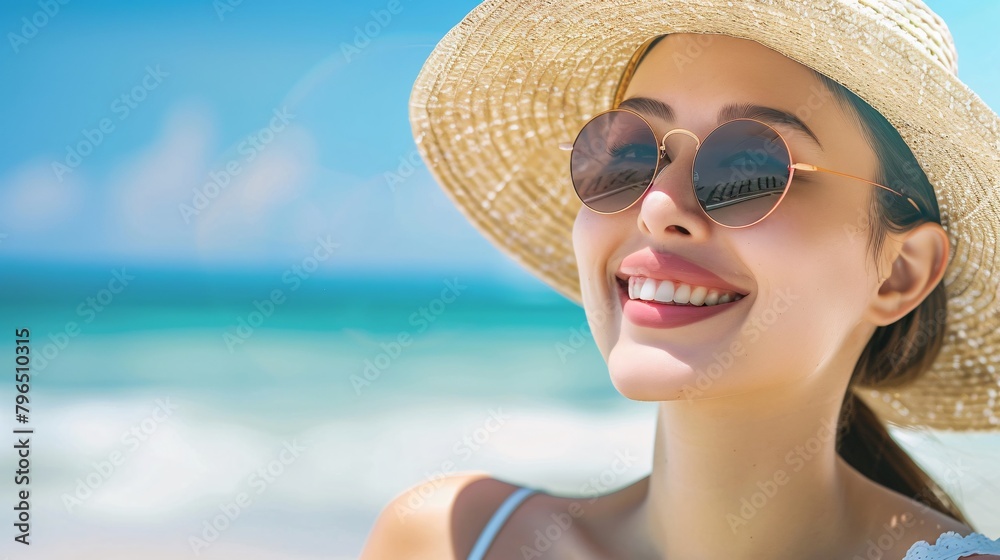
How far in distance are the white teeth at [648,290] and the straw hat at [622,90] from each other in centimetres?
47

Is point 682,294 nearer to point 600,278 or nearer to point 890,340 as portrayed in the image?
point 600,278

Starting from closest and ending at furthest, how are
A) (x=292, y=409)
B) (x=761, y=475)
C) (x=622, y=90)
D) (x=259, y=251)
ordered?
(x=761, y=475)
(x=622, y=90)
(x=292, y=409)
(x=259, y=251)

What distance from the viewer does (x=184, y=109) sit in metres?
13.0

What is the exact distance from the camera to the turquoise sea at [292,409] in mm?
6137

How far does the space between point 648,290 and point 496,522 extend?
70cm

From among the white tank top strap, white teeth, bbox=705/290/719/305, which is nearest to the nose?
white teeth, bbox=705/290/719/305

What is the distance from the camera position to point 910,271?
169 centimetres

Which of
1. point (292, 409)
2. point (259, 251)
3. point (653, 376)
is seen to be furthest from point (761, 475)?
A: point (259, 251)

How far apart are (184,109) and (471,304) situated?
523 cm

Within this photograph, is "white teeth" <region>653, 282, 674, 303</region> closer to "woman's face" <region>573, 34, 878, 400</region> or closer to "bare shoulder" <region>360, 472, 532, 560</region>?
"woman's face" <region>573, 34, 878, 400</region>

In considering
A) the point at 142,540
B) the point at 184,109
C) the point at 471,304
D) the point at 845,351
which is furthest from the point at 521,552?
the point at 184,109

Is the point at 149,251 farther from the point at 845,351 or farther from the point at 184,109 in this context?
the point at 845,351

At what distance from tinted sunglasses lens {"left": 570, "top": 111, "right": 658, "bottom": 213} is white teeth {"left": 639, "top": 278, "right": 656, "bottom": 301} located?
158 mm

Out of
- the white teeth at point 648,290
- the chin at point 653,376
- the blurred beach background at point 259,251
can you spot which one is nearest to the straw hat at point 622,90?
the white teeth at point 648,290
